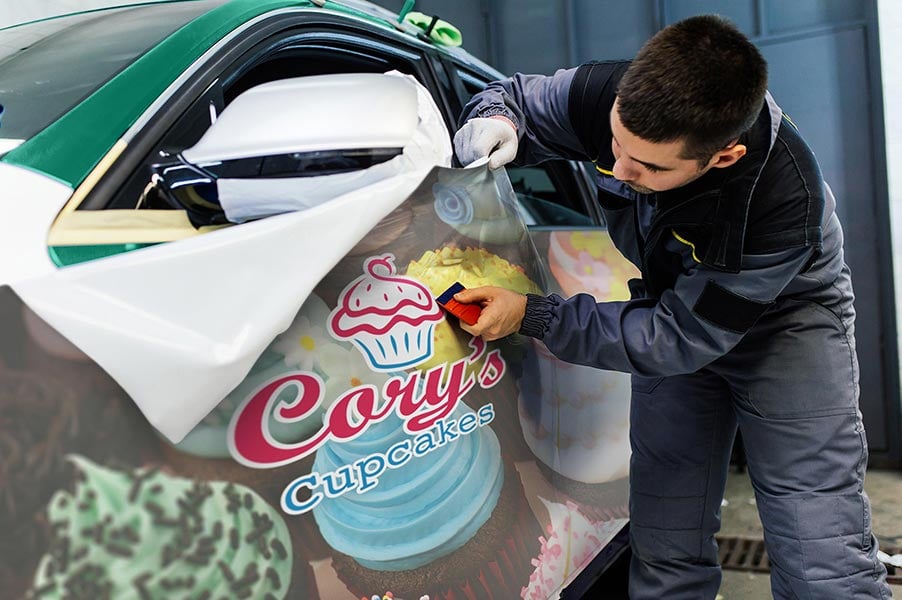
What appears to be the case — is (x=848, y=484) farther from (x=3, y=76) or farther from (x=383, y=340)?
(x=3, y=76)

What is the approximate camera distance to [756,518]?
2.97 m

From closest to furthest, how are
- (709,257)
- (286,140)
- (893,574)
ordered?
(286,140)
(709,257)
(893,574)

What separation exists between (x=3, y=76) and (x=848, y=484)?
1675 mm

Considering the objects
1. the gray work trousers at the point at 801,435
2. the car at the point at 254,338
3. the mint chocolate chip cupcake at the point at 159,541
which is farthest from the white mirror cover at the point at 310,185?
the gray work trousers at the point at 801,435

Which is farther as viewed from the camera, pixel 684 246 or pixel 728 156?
pixel 684 246

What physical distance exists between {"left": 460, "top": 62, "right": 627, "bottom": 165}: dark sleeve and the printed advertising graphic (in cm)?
22

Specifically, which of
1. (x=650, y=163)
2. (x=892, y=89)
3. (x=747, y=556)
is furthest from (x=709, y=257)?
(x=892, y=89)

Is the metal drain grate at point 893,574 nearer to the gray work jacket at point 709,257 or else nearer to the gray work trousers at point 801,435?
the gray work trousers at point 801,435

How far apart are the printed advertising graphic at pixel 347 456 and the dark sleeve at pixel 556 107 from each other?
220 mm

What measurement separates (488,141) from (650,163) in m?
Answer: 0.29

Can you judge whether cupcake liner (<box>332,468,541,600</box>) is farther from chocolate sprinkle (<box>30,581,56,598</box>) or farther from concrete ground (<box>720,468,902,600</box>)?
concrete ground (<box>720,468,902,600</box>)

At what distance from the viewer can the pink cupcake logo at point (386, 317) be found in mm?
999

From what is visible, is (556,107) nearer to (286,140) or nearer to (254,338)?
(286,140)

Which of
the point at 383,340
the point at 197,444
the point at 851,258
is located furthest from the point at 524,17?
the point at 197,444
